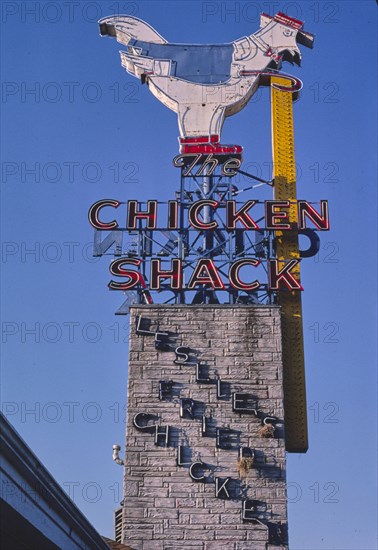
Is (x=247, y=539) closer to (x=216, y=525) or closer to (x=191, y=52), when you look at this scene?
(x=216, y=525)

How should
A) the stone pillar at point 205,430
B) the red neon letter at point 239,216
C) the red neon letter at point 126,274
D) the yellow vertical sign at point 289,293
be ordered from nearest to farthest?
the stone pillar at point 205,430, the yellow vertical sign at point 289,293, the red neon letter at point 126,274, the red neon letter at point 239,216

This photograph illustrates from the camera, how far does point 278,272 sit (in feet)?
94.9

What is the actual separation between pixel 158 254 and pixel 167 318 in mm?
2357

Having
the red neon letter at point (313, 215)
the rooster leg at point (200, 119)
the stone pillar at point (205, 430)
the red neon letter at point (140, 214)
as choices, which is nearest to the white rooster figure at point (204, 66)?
the rooster leg at point (200, 119)

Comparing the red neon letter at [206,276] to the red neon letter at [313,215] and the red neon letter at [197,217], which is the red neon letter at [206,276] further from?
the red neon letter at [313,215]

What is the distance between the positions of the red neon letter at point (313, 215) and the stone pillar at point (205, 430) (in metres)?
3.21

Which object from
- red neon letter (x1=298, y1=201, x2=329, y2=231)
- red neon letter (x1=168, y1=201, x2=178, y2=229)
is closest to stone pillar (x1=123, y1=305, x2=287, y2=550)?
red neon letter (x1=168, y1=201, x2=178, y2=229)

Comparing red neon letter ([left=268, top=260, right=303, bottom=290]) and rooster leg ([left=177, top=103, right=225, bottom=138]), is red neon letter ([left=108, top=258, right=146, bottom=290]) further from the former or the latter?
rooster leg ([left=177, top=103, right=225, bottom=138])

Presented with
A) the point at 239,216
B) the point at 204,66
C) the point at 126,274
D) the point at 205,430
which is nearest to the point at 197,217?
the point at 239,216

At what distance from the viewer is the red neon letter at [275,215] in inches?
1168

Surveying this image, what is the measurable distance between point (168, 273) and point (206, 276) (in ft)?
3.77

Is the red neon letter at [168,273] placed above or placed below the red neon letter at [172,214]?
below

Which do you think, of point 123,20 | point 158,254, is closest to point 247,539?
point 158,254

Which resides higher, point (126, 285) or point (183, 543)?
point (126, 285)
